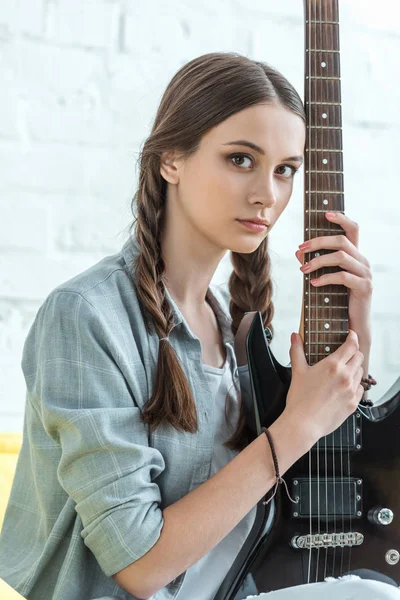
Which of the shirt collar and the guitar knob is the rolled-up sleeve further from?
the guitar knob

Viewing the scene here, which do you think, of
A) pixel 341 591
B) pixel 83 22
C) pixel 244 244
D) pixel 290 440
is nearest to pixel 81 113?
pixel 83 22

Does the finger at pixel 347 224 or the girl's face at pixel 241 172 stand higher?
the girl's face at pixel 241 172

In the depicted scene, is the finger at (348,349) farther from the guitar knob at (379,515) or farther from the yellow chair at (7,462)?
the yellow chair at (7,462)

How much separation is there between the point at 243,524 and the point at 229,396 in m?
0.16

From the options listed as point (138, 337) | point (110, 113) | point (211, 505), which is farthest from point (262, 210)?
point (110, 113)

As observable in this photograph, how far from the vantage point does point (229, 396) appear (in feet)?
3.70

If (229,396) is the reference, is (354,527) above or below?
below

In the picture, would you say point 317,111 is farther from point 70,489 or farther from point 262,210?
point 70,489

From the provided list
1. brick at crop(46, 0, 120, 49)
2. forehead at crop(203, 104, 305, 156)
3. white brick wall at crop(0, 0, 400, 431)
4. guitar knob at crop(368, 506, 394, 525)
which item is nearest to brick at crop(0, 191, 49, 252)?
white brick wall at crop(0, 0, 400, 431)

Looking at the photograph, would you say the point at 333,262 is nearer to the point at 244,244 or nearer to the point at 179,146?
the point at 244,244

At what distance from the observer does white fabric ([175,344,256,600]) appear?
1036mm

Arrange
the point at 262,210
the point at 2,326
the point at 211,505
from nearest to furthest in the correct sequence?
the point at 211,505 < the point at 262,210 < the point at 2,326

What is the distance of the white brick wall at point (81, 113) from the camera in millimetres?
1417

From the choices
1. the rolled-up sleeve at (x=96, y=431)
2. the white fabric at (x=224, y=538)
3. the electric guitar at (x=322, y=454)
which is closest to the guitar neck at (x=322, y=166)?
the electric guitar at (x=322, y=454)
